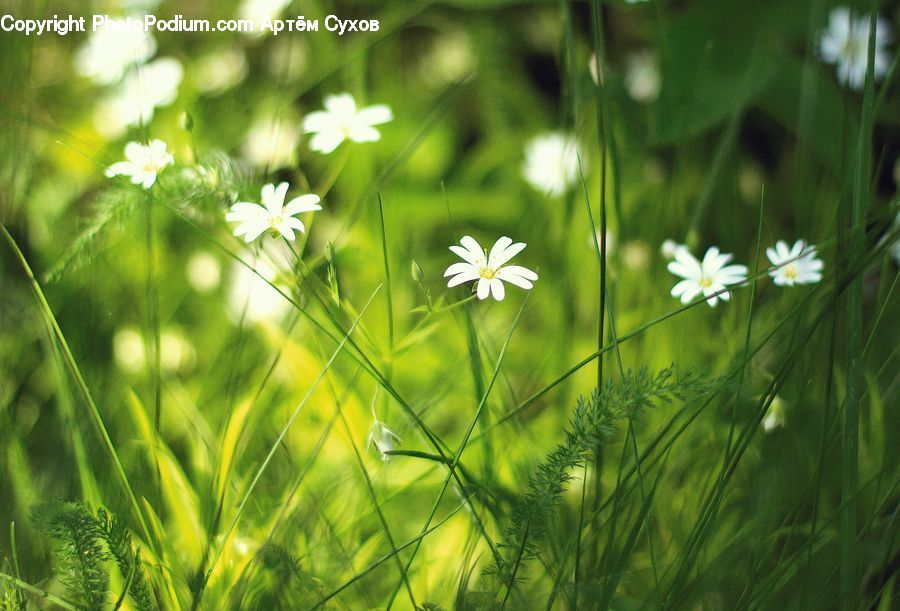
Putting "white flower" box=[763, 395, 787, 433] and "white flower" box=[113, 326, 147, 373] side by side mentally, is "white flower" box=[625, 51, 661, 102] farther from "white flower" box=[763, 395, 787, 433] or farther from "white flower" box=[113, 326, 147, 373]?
"white flower" box=[113, 326, 147, 373]

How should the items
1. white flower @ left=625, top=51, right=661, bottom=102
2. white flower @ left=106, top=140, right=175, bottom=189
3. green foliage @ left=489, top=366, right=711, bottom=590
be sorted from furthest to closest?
1. white flower @ left=625, top=51, right=661, bottom=102
2. white flower @ left=106, top=140, right=175, bottom=189
3. green foliage @ left=489, top=366, right=711, bottom=590

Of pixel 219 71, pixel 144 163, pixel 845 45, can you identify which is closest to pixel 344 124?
pixel 144 163

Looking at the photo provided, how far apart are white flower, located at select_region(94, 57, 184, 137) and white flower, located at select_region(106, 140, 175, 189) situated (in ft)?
1.34

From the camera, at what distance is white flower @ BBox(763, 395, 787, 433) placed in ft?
3.27

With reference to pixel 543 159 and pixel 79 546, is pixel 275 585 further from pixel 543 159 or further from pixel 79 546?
pixel 543 159

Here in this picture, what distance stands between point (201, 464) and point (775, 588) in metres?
0.75

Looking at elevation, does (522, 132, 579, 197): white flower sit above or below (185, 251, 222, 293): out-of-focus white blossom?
above

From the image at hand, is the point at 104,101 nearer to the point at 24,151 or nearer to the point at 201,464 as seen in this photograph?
the point at 24,151

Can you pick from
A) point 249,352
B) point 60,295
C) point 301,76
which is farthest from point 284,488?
point 301,76

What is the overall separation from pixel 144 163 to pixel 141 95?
58 centimetres

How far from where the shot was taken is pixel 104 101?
1825mm

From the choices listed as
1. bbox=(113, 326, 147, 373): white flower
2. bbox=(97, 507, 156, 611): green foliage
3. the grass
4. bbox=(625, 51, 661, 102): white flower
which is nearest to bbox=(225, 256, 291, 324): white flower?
the grass

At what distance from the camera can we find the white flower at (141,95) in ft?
4.65

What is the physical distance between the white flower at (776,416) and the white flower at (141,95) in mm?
1068
